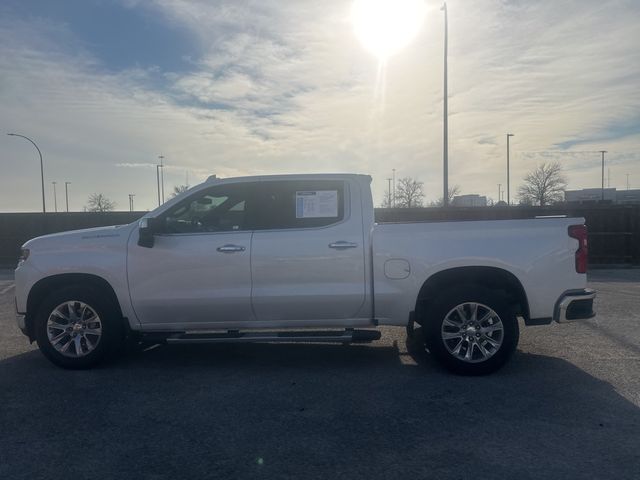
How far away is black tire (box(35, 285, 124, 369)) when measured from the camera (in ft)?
20.0

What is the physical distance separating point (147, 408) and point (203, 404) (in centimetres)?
47

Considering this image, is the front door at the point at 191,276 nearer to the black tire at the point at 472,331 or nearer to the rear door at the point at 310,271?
the rear door at the point at 310,271

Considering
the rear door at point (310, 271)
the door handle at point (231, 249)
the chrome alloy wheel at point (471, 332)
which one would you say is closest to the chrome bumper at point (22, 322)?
the door handle at point (231, 249)

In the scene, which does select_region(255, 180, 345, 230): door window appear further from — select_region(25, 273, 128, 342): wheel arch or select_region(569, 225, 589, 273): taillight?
select_region(569, 225, 589, 273): taillight

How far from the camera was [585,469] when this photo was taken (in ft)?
12.5

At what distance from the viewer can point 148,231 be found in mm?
5965

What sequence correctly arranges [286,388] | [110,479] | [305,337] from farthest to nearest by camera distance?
[305,337] < [286,388] < [110,479]

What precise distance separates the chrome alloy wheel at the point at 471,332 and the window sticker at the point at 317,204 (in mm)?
1621

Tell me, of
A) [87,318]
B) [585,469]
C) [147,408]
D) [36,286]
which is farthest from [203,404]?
[585,469]

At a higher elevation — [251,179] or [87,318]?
[251,179]

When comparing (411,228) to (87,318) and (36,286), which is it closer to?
(87,318)

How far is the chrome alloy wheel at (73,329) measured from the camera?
20.1 feet

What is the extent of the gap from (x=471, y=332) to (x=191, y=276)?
9.54 ft

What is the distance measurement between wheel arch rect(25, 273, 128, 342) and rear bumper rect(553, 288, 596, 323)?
445 centimetres
